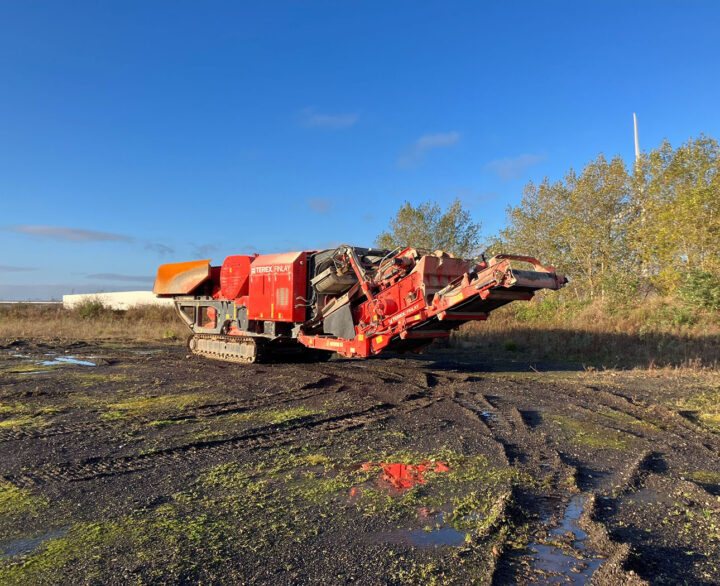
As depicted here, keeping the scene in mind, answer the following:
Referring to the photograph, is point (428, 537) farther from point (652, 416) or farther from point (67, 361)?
point (67, 361)

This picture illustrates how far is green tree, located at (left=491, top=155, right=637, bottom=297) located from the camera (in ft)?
77.3

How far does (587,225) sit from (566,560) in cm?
2310

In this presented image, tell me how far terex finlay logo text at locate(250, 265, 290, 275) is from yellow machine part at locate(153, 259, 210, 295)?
8.16 ft

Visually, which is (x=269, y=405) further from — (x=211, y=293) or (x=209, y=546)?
(x=211, y=293)

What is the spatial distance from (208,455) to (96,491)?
1.19m

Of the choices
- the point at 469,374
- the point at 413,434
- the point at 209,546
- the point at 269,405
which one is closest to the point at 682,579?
the point at 209,546

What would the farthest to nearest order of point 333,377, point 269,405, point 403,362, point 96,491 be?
point 403,362, point 333,377, point 269,405, point 96,491

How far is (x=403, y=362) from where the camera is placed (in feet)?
45.1

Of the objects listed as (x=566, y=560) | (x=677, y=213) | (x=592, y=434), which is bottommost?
(x=566, y=560)

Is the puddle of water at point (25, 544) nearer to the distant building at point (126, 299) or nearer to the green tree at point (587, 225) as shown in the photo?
the green tree at point (587, 225)

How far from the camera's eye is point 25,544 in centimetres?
344

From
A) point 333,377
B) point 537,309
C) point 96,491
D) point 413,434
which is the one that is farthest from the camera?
point 537,309

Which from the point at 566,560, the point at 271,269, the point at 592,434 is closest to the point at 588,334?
the point at 271,269

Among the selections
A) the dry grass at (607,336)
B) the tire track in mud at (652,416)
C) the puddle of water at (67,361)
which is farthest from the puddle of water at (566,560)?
the puddle of water at (67,361)
